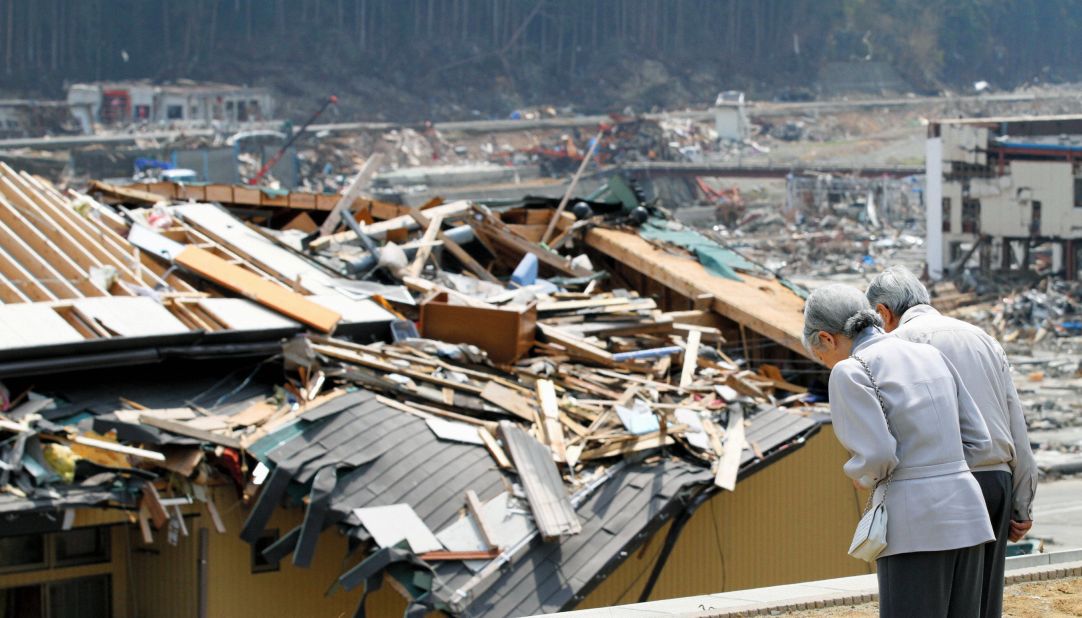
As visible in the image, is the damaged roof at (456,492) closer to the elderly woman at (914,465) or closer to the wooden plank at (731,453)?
the wooden plank at (731,453)

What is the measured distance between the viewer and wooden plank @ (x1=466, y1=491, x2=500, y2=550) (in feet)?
32.1

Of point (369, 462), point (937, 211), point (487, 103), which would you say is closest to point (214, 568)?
point (369, 462)

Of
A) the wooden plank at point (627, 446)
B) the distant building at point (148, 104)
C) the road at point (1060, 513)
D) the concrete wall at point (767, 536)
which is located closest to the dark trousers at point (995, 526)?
the concrete wall at point (767, 536)

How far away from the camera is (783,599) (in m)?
6.44

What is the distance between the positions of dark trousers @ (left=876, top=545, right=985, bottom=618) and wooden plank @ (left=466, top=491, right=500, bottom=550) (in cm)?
569

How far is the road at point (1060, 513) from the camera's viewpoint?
740 inches

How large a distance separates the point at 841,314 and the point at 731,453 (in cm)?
736

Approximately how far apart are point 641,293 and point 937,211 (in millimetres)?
35091

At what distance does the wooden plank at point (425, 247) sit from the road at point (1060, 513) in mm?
8726

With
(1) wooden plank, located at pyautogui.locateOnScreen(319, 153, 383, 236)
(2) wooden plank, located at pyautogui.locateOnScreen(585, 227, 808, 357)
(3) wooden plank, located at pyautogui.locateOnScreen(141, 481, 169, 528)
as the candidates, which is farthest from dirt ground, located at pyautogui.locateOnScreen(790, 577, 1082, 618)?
(1) wooden plank, located at pyautogui.locateOnScreen(319, 153, 383, 236)

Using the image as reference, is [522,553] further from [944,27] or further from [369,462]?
[944,27]

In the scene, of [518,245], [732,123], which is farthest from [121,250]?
[732,123]

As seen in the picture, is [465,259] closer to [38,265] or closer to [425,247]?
[425,247]

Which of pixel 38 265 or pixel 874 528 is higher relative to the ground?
pixel 874 528
